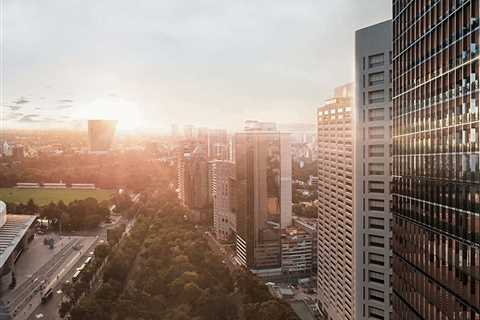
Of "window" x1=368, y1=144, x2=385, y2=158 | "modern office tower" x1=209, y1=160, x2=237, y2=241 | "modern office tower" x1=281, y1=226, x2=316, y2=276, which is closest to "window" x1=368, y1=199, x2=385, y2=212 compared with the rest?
"window" x1=368, y1=144, x2=385, y2=158

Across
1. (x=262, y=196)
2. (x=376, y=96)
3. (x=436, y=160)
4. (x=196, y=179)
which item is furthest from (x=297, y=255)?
(x=436, y=160)

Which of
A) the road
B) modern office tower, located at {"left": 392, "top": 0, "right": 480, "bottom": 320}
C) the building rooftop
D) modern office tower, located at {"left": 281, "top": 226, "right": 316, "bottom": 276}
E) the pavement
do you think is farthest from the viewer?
modern office tower, located at {"left": 281, "top": 226, "right": 316, "bottom": 276}

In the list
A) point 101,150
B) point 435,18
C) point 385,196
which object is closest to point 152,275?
point 385,196

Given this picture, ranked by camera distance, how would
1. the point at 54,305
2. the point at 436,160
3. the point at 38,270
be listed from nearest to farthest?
1. the point at 436,160
2. the point at 54,305
3. the point at 38,270

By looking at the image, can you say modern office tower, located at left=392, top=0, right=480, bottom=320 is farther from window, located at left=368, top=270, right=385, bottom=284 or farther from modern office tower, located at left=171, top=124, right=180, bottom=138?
Answer: modern office tower, located at left=171, top=124, right=180, bottom=138

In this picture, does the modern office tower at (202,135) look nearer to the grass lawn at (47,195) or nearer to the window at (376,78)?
the grass lawn at (47,195)

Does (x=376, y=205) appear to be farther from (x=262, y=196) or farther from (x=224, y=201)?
(x=224, y=201)
